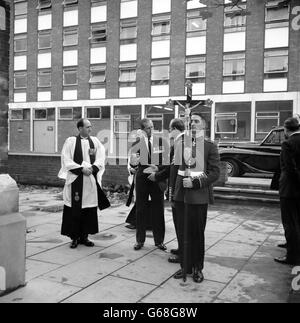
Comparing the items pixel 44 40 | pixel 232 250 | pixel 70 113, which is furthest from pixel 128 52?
pixel 232 250

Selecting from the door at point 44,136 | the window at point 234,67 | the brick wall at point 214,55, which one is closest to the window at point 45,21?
the door at point 44,136

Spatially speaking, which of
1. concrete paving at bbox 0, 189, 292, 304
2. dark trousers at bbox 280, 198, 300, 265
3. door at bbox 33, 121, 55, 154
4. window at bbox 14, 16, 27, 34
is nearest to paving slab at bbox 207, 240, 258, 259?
concrete paving at bbox 0, 189, 292, 304

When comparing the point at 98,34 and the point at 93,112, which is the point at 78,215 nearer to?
the point at 93,112

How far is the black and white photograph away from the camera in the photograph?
166 inches

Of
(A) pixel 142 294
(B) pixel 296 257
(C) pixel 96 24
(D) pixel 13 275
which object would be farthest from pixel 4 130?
(C) pixel 96 24

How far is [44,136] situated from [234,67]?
657 inches

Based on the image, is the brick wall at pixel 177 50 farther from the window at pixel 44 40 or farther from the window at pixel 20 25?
the window at pixel 20 25

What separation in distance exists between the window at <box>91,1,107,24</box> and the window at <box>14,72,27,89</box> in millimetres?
7946

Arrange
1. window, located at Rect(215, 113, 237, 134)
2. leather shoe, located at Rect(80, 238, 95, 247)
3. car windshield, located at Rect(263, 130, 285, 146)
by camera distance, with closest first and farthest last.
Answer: leather shoe, located at Rect(80, 238, 95, 247), car windshield, located at Rect(263, 130, 285, 146), window, located at Rect(215, 113, 237, 134)

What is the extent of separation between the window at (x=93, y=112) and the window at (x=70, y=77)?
8.74 ft

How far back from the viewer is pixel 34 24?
33594mm

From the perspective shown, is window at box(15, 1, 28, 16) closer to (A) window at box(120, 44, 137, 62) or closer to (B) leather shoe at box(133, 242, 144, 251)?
(A) window at box(120, 44, 137, 62)

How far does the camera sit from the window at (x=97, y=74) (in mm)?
30688

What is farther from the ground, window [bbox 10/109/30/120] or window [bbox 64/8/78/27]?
window [bbox 64/8/78/27]
